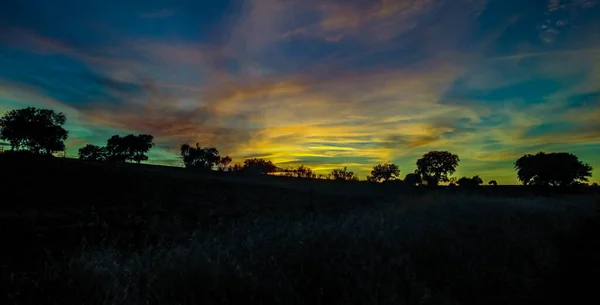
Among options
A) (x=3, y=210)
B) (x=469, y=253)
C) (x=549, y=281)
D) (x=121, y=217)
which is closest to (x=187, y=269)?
(x=469, y=253)

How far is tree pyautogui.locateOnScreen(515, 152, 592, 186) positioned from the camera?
6034 centimetres

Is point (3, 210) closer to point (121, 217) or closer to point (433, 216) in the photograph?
point (121, 217)

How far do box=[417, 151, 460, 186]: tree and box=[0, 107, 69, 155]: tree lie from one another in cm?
7823

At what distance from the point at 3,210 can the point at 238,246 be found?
17.2m

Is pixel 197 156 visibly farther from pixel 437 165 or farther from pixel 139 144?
pixel 437 165

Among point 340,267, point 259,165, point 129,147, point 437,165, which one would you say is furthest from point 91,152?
point 340,267

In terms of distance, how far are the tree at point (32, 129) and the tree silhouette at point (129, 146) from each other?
25.4m

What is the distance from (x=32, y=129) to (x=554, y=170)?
82719 mm

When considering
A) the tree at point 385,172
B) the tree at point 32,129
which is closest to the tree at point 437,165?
the tree at point 385,172

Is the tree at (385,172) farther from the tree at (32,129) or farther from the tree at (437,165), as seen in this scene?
the tree at (32,129)

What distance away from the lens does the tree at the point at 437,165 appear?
307 feet

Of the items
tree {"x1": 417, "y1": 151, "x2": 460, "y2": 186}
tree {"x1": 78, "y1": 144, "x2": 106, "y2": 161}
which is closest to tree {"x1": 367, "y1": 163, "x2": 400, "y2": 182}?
tree {"x1": 417, "y1": 151, "x2": 460, "y2": 186}

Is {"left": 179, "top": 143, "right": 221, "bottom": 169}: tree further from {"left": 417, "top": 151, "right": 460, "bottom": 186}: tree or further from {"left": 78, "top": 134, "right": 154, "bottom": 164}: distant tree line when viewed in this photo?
{"left": 417, "top": 151, "right": 460, "bottom": 186}: tree

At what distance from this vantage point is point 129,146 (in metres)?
89.3
